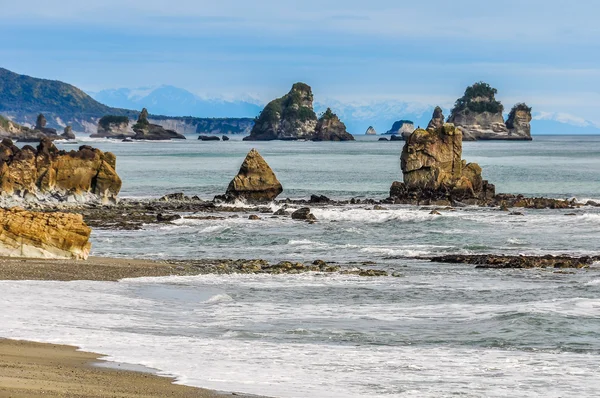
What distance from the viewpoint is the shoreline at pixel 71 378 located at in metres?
12.5

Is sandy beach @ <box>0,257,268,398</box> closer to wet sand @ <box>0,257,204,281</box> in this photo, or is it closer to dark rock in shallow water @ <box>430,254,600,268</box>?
wet sand @ <box>0,257,204,281</box>

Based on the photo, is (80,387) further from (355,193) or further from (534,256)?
(355,193)

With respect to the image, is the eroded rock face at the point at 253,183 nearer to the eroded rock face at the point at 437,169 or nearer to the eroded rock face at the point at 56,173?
the eroded rock face at the point at 56,173

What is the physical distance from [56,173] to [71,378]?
39.4 metres

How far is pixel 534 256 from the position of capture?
3269 cm

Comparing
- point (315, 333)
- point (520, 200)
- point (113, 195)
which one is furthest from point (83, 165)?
point (315, 333)

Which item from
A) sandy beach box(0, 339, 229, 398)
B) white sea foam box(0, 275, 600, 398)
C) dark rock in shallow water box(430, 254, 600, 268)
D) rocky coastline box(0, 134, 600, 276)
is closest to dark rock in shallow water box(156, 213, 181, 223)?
rocky coastline box(0, 134, 600, 276)

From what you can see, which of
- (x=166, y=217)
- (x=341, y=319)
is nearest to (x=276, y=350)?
(x=341, y=319)

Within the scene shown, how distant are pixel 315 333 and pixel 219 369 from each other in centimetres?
413

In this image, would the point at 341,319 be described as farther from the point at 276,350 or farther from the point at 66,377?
the point at 66,377

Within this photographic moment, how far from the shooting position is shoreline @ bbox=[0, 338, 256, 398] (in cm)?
1252

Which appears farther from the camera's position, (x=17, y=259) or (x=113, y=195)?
(x=113, y=195)

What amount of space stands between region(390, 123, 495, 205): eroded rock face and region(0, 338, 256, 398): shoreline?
1755 inches

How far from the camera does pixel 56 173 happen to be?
51.6 meters
